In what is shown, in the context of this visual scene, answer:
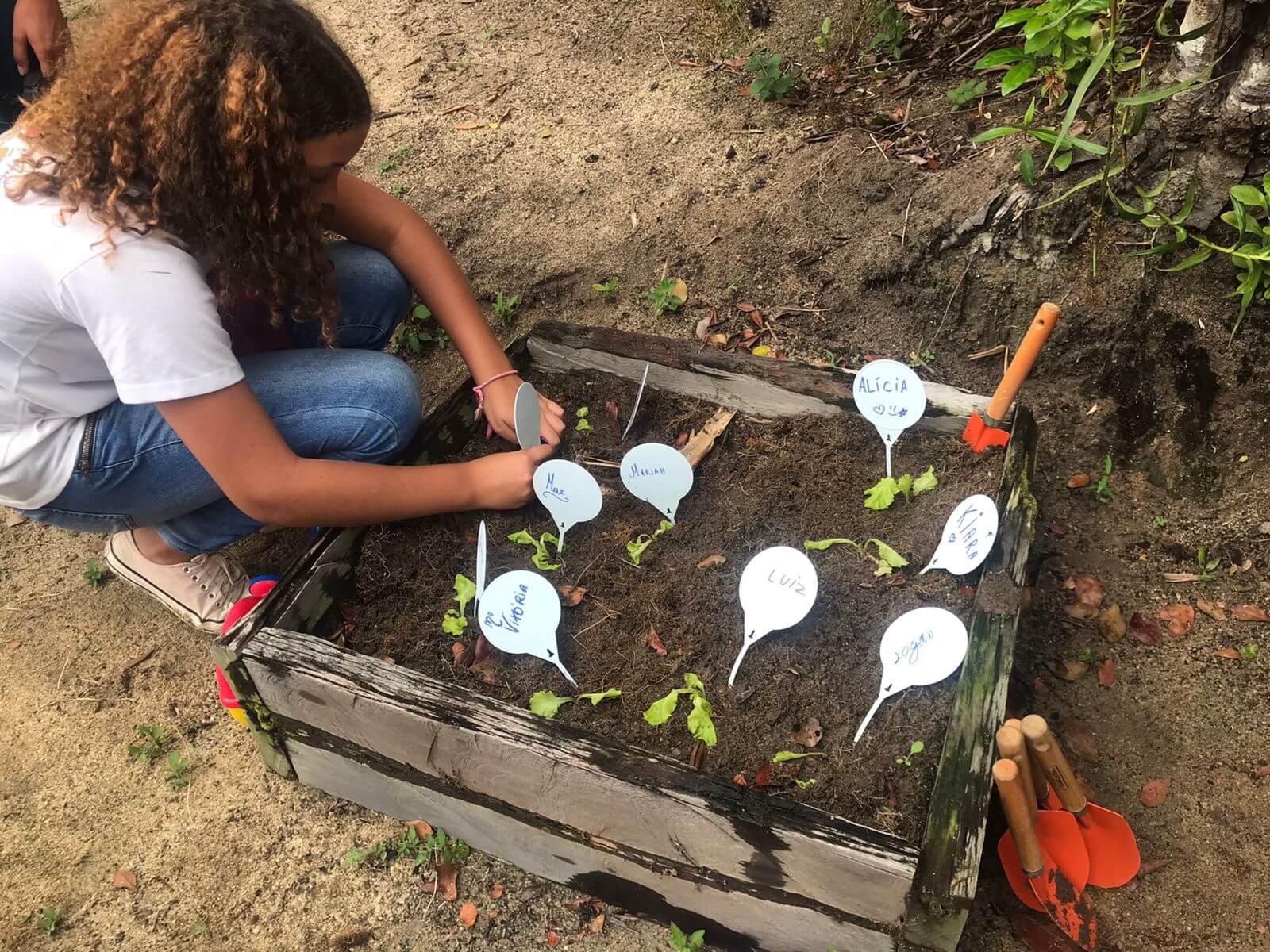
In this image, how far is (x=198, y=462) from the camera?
173 cm

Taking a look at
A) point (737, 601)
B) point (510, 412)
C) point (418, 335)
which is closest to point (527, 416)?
point (510, 412)

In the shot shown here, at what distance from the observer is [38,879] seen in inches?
66.4

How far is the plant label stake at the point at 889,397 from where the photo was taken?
1729mm

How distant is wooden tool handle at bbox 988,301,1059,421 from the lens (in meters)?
1.50

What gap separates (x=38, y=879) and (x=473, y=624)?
95cm

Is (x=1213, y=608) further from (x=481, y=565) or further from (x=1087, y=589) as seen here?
(x=481, y=565)

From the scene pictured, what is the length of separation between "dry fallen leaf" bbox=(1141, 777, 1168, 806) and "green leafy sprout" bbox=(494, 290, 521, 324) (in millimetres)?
1962

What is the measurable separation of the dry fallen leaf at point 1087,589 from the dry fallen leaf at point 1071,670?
5.9 inches

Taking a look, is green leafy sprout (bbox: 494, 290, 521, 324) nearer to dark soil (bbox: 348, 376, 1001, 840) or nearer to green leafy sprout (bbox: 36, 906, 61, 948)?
dark soil (bbox: 348, 376, 1001, 840)

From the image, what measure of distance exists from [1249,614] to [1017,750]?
939mm

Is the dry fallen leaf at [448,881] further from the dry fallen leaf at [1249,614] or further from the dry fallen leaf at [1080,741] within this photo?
the dry fallen leaf at [1249,614]

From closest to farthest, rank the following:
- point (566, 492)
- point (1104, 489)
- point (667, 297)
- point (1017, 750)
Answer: point (1017, 750) < point (566, 492) < point (1104, 489) < point (667, 297)

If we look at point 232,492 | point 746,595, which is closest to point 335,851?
point 232,492

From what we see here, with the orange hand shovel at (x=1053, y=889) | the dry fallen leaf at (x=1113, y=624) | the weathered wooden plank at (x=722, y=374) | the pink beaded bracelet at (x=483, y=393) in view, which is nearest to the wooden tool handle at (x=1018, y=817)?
the orange hand shovel at (x=1053, y=889)
